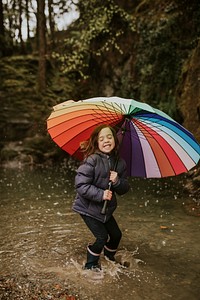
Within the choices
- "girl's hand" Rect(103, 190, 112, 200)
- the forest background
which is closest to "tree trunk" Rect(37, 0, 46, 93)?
the forest background

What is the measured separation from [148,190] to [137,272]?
14.9 feet

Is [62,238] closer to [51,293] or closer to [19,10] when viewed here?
[51,293]

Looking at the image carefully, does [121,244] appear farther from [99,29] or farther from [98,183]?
[99,29]

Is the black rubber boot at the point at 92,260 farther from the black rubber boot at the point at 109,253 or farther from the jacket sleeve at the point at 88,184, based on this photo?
the jacket sleeve at the point at 88,184

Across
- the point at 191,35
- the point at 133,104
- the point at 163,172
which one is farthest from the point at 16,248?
the point at 191,35

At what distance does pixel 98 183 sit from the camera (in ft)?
13.2

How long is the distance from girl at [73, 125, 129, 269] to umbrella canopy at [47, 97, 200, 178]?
0.74 ft

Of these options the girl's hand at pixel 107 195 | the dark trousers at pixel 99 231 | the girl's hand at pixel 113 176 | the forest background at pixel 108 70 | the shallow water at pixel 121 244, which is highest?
the forest background at pixel 108 70

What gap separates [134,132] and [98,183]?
80 centimetres

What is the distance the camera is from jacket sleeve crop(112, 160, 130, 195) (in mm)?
4039

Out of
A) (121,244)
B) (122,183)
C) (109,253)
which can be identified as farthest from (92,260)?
(121,244)

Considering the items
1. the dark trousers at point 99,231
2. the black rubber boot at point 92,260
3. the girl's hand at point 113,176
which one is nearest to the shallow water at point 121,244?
the black rubber boot at point 92,260

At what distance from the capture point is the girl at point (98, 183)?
3.90m

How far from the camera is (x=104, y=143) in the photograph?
406 cm
